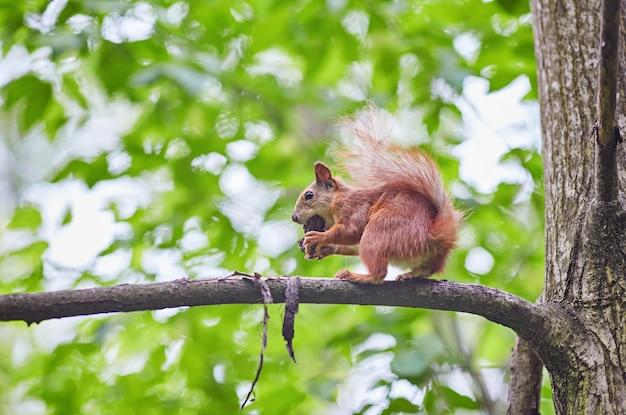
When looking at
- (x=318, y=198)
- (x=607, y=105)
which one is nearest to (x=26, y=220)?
(x=318, y=198)

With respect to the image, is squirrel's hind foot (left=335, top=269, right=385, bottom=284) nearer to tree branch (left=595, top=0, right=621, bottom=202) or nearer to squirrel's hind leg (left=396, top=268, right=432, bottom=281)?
squirrel's hind leg (left=396, top=268, right=432, bottom=281)

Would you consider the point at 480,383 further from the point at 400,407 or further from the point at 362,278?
the point at 362,278

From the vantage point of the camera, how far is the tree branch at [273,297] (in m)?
1.73

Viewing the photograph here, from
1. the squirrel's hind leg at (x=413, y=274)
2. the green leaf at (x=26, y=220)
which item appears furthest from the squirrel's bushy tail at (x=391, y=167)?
the green leaf at (x=26, y=220)

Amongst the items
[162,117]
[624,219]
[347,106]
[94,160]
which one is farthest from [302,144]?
[624,219]

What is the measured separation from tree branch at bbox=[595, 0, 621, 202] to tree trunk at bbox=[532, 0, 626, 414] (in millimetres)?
82

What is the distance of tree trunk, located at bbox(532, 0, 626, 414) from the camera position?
2219 millimetres

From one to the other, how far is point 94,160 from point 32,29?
75 centimetres

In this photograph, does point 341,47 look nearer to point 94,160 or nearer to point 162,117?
point 162,117

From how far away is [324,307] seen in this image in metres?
5.39

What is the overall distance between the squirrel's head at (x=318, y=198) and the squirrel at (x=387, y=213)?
10 centimetres

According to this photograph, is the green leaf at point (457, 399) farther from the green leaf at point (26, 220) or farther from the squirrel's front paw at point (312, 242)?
the green leaf at point (26, 220)

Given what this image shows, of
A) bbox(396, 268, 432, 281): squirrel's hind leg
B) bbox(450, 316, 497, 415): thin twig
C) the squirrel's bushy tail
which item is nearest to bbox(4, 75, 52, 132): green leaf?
the squirrel's bushy tail

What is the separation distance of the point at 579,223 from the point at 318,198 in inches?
44.2
